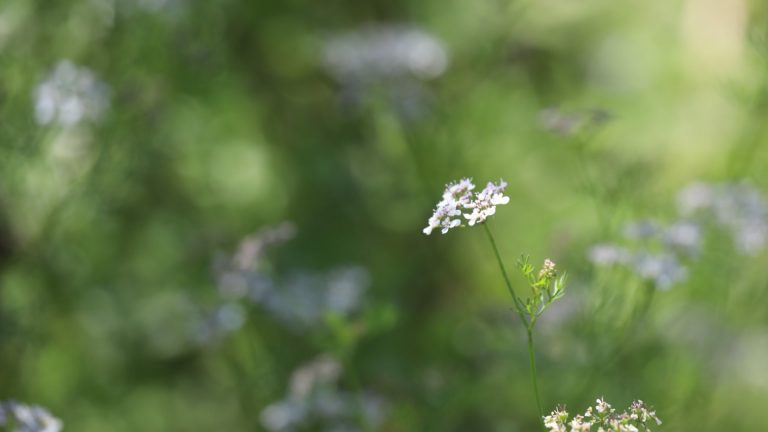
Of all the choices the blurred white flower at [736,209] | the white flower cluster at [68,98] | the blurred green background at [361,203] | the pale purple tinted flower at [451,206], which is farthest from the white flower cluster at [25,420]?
the blurred white flower at [736,209]

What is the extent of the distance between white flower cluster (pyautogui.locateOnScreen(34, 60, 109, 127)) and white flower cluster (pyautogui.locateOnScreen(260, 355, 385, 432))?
1135mm

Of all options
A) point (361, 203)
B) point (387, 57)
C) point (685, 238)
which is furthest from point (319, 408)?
point (361, 203)

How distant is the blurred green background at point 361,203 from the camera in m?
2.85

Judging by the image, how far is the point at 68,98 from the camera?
3051 millimetres

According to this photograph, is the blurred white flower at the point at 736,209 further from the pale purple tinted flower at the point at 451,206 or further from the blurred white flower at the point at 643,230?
the pale purple tinted flower at the point at 451,206

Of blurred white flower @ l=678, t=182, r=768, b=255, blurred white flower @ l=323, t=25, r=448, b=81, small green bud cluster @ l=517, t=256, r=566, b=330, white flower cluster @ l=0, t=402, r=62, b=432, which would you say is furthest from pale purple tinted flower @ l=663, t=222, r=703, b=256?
blurred white flower @ l=323, t=25, r=448, b=81

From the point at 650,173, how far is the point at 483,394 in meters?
0.85

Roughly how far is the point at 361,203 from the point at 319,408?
200cm

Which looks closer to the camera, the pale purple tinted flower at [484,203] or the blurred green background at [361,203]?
the pale purple tinted flower at [484,203]

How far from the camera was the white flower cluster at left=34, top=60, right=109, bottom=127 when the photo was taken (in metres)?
3.03

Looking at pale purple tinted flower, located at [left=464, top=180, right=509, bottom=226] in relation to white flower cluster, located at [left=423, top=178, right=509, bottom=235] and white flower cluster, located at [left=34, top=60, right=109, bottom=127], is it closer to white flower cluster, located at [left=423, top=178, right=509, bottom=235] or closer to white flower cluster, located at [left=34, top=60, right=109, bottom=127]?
white flower cluster, located at [left=423, top=178, right=509, bottom=235]

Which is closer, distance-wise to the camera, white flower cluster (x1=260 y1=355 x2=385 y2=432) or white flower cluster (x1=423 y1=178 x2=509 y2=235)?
white flower cluster (x1=423 y1=178 x2=509 y2=235)

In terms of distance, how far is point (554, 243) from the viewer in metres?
2.58

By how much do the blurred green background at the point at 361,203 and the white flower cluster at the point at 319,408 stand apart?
0.01m
